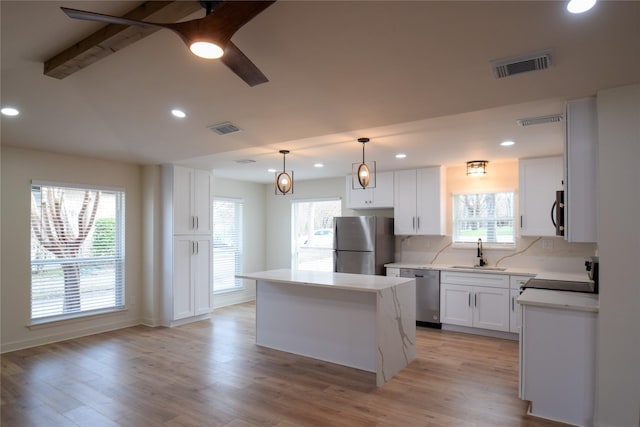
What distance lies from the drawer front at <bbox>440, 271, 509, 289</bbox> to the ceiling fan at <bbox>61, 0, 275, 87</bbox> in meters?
4.30

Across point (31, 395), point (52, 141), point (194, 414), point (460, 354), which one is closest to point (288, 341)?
point (194, 414)

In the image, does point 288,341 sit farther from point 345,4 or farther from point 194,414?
point 345,4

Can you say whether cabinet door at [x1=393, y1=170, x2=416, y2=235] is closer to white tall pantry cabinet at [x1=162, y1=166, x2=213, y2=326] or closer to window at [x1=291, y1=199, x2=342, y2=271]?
window at [x1=291, y1=199, x2=342, y2=271]

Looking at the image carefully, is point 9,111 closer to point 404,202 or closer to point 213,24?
point 213,24

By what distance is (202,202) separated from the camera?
231 inches

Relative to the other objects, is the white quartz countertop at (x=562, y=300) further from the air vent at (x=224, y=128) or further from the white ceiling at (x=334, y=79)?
the air vent at (x=224, y=128)

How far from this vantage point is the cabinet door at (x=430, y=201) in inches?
217

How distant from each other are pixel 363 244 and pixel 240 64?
13.5 ft

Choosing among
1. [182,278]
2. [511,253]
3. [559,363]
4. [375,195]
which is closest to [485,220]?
[511,253]

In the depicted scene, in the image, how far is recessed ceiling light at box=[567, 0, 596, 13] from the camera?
1647 millimetres

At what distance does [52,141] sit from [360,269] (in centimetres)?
427

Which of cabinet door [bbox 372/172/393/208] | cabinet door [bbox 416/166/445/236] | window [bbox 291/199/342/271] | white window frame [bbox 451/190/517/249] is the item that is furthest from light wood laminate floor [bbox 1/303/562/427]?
window [bbox 291/199/342/271]

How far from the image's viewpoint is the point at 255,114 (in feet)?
10.6

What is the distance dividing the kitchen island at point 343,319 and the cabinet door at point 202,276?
1723 millimetres
